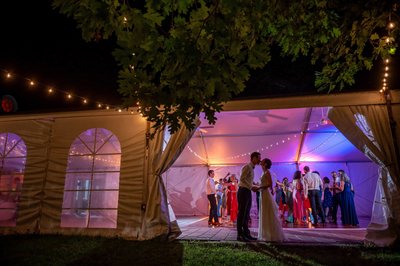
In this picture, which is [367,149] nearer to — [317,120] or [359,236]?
[359,236]

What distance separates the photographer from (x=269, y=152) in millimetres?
11297

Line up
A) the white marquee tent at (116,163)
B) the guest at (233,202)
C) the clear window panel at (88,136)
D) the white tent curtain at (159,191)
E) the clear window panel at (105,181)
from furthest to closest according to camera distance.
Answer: the guest at (233,202) → the clear window panel at (88,136) → the clear window panel at (105,181) → the white tent curtain at (159,191) → the white marquee tent at (116,163)

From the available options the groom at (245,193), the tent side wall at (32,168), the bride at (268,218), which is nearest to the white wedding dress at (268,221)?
the bride at (268,218)

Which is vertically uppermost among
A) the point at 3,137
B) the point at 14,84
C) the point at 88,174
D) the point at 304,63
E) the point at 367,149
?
the point at 304,63

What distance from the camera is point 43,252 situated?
4582 mm

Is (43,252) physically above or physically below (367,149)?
below

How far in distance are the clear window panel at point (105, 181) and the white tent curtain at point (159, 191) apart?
3.16ft

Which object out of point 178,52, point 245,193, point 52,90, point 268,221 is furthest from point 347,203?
point 52,90

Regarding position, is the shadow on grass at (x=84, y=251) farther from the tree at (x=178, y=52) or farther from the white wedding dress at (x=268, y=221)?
the tree at (x=178, y=52)

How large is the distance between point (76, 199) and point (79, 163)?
2.91 feet

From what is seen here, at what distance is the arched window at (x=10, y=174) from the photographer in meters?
6.98

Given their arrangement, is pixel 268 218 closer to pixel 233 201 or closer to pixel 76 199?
pixel 233 201

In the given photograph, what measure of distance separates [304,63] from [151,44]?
1137 inches

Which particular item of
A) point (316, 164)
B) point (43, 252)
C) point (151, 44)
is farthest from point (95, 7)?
point (316, 164)
